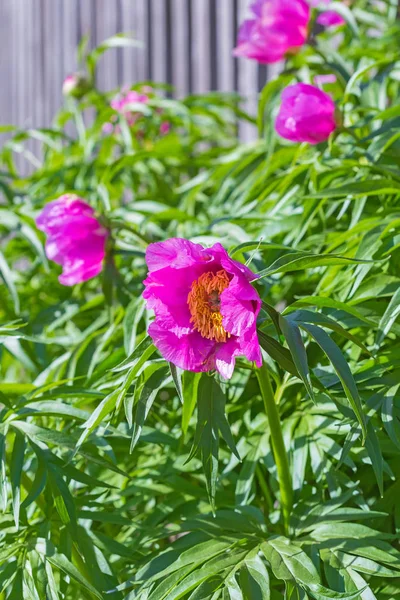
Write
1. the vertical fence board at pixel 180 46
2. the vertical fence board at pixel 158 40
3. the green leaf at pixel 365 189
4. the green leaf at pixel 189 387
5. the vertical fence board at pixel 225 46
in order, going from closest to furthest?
1. the green leaf at pixel 189 387
2. the green leaf at pixel 365 189
3. the vertical fence board at pixel 225 46
4. the vertical fence board at pixel 180 46
5. the vertical fence board at pixel 158 40

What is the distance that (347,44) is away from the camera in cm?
171

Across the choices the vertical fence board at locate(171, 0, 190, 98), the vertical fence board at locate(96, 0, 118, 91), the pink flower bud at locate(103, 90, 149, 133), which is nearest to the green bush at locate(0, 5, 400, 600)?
the pink flower bud at locate(103, 90, 149, 133)

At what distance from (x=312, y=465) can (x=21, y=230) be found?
2.05 ft

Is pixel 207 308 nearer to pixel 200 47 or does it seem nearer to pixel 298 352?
pixel 298 352

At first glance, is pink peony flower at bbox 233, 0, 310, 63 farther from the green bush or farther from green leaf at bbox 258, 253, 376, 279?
green leaf at bbox 258, 253, 376, 279

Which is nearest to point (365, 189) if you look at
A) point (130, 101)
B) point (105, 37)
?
point (130, 101)

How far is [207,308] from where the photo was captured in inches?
27.4

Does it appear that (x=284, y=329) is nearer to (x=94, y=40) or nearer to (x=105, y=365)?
(x=105, y=365)

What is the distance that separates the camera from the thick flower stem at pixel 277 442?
0.77 metres

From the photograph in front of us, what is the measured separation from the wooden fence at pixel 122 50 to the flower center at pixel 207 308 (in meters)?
1.04

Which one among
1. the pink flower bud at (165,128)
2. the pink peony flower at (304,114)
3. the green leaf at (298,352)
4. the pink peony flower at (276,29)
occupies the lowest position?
the pink flower bud at (165,128)

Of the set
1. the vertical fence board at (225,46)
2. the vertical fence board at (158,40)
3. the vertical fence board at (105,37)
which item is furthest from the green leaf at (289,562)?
the vertical fence board at (105,37)

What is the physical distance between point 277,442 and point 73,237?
40 cm

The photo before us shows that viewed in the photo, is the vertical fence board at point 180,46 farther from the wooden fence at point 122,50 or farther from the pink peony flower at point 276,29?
the pink peony flower at point 276,29
